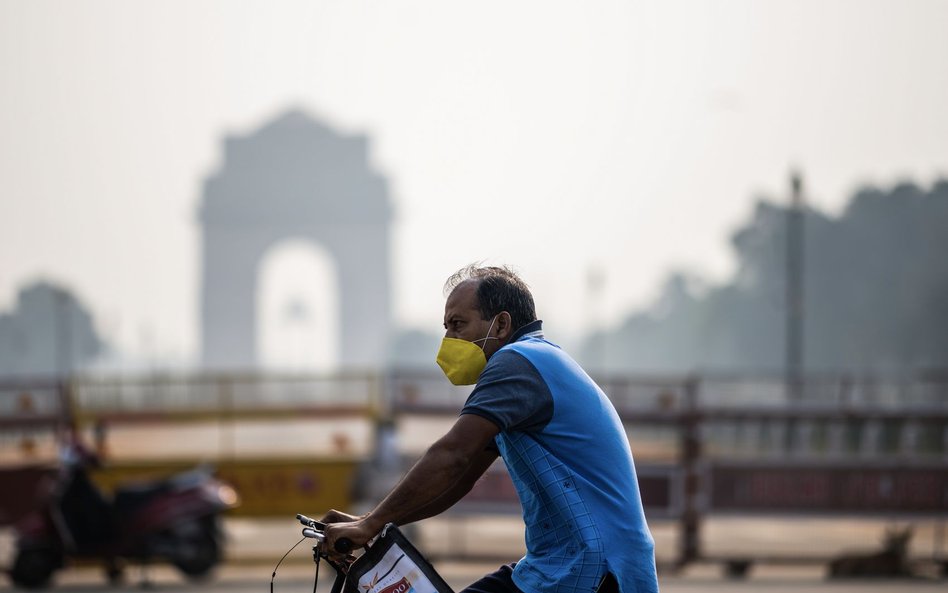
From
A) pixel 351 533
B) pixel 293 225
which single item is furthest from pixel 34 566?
pixel 293 225

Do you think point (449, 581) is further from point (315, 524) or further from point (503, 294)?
point (503, 294)

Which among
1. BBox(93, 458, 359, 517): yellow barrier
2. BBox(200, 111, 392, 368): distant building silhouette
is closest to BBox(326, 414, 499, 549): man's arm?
BBox(93, 458, 359, 517): yellow barrier

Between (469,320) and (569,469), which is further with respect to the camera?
(469,320)

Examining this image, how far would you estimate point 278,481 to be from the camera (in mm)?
13359

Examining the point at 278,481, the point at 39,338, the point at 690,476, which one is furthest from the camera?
the point at 39,338

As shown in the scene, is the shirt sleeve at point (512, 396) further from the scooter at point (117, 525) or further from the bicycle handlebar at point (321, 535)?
the scooter at point (117, 525)

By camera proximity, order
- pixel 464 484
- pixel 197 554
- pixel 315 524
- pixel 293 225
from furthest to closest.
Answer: pixel 293 225
pixel 197 554
pixel 464 484
pixel 315 524

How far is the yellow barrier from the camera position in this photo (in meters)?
13.3

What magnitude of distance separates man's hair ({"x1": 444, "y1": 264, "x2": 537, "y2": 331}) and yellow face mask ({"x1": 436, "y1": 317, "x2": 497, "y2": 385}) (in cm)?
4

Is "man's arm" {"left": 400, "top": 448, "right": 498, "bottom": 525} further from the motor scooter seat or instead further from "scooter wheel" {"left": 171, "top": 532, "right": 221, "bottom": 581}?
"scooter wheel" {"left": 171, "top": 532, "right": 221, "bottom": 581}

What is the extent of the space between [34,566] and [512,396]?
8.88 metres

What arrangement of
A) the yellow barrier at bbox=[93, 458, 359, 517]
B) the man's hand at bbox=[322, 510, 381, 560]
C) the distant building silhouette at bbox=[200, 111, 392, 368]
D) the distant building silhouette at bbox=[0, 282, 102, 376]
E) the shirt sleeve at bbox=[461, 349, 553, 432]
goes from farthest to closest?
the distant building silhouette at bbox=[200, 111, 392, 368] → the distant building silhouette at bbox=[0, 282, 102, 376] → the yellow barrier at bbox=[93, 458, 359, 517] → the man's hand at bbox=[322, 510, 381, 560] → the shirt sleeve at bbox=[461, 349, 553, 432]

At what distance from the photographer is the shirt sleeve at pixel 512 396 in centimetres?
332

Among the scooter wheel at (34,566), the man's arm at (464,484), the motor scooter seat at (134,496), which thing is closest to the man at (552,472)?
the man's arm at (464,484)
